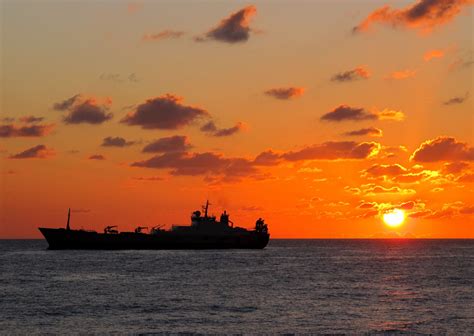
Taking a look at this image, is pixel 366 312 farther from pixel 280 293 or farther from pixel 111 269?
pixel 111 269

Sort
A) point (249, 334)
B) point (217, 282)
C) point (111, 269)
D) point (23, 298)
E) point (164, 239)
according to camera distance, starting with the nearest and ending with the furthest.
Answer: point (249, 334), point (23, 298), point (217, 282), point (111, 269), point (164, 239)

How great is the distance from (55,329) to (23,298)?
23.7m

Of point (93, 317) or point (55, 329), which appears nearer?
point (55, 329)

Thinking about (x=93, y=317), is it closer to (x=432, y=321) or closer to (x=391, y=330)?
(x=391, y=330)

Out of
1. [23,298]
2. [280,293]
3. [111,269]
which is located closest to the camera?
[23,298]

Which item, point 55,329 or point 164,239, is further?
point 164,239

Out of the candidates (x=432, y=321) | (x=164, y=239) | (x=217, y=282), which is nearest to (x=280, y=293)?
(x=217, y=282)

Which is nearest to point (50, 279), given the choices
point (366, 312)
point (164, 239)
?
point (366, 312)

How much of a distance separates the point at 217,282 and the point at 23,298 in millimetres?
29869

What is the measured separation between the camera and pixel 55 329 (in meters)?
58.3

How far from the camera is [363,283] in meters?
103

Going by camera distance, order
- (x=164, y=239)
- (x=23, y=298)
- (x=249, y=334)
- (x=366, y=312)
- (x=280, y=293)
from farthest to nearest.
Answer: (x=164, y=239) < (x=280, y=293) < (x=23, y=298) < (x=366, y=312) < (x=249, y=334)

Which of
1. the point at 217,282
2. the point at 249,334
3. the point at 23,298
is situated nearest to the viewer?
the point at 249,334

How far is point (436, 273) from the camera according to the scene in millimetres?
129125
